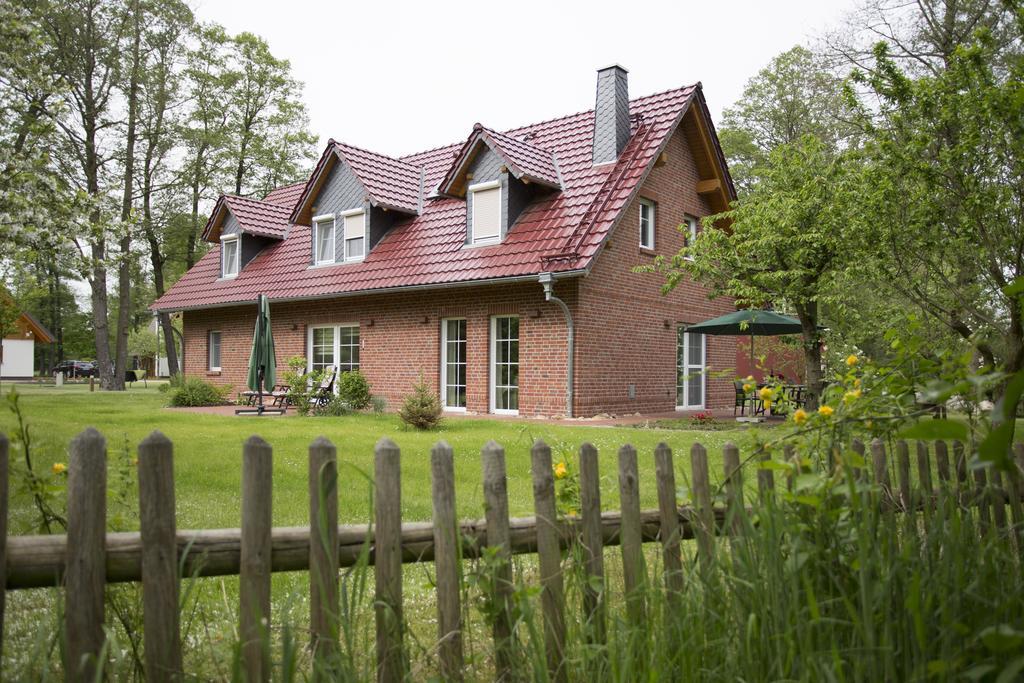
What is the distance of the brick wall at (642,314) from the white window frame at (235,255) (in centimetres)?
1183

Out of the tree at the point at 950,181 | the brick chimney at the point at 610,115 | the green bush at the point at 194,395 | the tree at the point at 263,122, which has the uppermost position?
the tree at the point at 263,122

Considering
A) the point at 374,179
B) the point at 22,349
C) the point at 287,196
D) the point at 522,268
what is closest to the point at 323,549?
the point at 522,268

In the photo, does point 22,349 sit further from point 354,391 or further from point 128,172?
point 354,391

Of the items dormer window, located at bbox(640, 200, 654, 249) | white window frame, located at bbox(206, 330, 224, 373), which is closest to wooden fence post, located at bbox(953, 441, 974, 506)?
dormer window, located at bbox(640, 200, 654, 249)

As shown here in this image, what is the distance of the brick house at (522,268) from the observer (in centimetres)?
1524

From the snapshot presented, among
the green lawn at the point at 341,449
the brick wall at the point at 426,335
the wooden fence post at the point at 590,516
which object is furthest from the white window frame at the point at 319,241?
the wooden fence post at the point at 590,516

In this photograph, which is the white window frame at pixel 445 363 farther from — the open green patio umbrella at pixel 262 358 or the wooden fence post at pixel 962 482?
the wooden fence post at pixel 962 482

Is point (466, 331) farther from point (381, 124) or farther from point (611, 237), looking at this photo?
point (381, 124)

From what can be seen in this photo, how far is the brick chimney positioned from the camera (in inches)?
650

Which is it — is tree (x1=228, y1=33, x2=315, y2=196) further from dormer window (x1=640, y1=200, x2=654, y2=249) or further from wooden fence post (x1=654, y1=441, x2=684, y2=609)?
wooden fence post (x1=654, y1=441, x2=684, y2=609)

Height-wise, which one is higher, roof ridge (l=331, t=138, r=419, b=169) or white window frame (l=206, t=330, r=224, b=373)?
roof ridge (l=331, t=138, r=419, b=169)

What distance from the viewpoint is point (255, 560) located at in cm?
226

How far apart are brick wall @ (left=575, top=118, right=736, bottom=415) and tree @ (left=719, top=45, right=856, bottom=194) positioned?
14.9 metres

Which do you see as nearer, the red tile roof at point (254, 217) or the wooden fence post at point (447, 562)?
the wooden fence post at point (447, 562)
